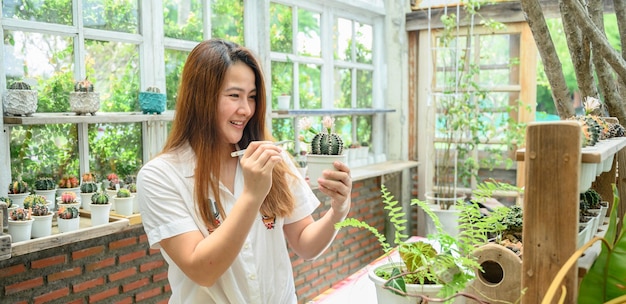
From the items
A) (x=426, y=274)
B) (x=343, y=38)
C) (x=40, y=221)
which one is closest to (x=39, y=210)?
(x=40, y=221)

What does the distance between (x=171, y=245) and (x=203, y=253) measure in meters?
→ 0.12

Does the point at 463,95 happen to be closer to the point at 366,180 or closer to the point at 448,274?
the point at 366,180

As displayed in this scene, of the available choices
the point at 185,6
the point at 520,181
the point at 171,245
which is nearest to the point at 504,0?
the point at 520,181

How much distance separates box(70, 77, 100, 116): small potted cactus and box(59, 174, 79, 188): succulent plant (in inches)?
12.7

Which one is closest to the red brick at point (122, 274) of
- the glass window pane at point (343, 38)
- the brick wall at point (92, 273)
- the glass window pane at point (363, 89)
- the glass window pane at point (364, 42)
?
the brick wall at point (92, 273)

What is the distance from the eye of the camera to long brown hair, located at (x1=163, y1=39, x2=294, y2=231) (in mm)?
1585

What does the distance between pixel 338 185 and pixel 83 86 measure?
171 centimetres

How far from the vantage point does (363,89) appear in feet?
18.2

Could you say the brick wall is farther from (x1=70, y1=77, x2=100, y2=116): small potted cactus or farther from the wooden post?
the wooden post

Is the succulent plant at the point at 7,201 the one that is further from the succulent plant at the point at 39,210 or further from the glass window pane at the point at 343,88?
the glass window pane at the point at 343,88

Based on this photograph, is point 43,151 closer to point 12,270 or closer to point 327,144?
point 12,270

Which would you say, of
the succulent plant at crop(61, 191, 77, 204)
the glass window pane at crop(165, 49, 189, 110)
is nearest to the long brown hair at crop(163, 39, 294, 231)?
the succulent plant at crop(61, 191, 77, 204)

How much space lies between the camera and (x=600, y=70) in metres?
2.22

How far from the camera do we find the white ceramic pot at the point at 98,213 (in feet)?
8.54
